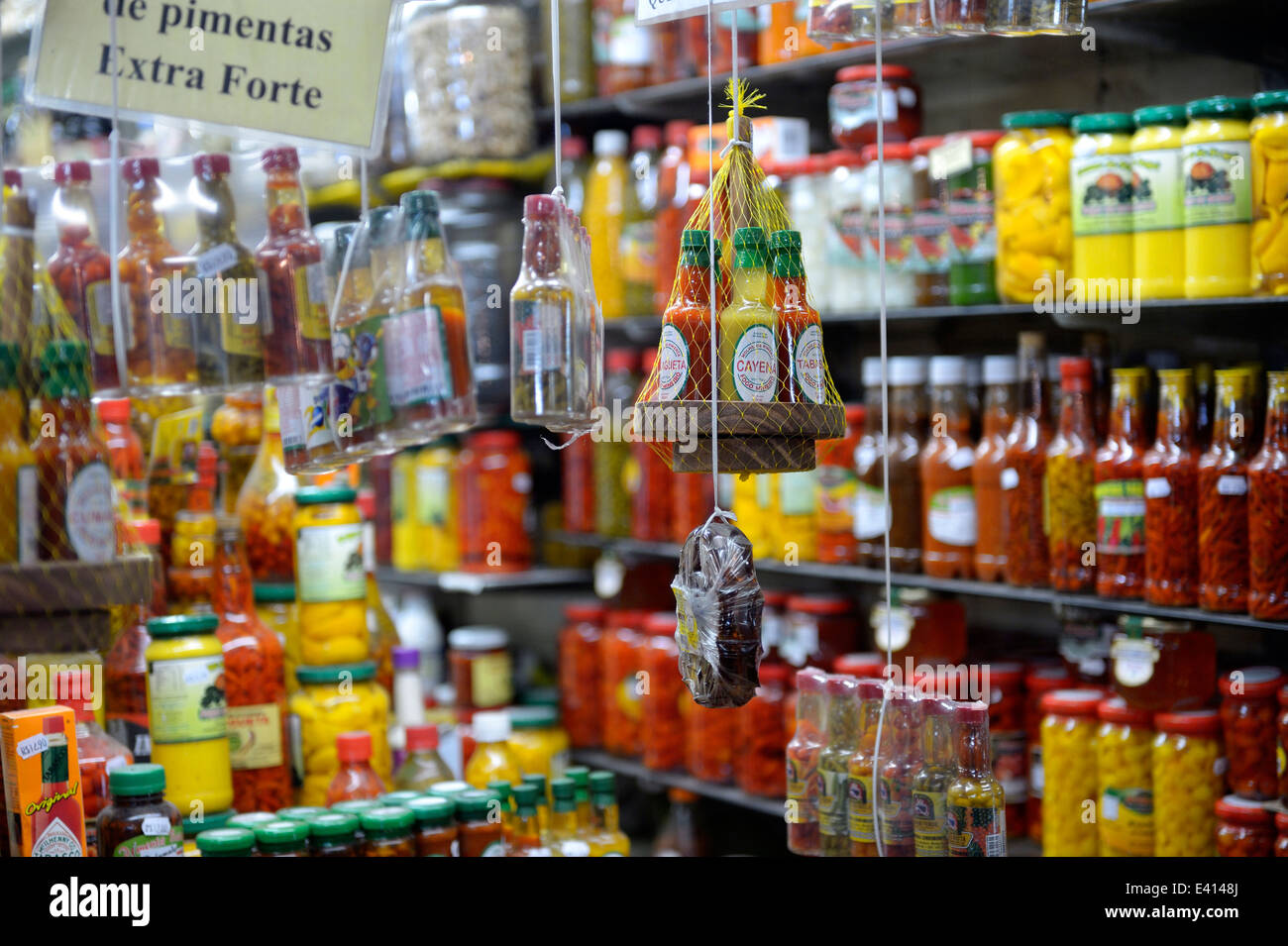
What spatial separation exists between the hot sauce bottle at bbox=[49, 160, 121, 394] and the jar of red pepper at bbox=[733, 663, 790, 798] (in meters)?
1.70

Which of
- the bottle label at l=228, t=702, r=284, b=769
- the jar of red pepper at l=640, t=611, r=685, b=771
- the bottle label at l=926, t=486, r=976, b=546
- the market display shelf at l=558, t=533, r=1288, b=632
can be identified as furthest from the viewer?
the jar of red pepper at l=640, t=611, r=685, b=771

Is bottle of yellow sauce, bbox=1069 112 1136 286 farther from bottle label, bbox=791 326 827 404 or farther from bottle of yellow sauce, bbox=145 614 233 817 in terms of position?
bottle of yellow sauce, bbox=145 614 233 817

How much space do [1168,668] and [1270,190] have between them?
77 cm

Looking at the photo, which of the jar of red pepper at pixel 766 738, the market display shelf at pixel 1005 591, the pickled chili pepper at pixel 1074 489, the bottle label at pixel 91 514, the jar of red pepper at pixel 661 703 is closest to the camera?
the bottle label at pixel 91 514

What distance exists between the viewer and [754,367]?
1.36 metres

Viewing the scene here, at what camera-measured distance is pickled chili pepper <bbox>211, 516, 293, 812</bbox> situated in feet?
6.33

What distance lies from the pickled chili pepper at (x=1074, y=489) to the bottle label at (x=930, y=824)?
1046 millimetres

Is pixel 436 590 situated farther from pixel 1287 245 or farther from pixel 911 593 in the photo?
pixel 1287 245

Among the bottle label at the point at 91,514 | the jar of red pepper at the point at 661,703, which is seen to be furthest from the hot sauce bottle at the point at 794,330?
the jar of red pepper at the point at 661,703

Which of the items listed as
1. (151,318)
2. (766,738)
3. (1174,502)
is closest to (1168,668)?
(1174,502)

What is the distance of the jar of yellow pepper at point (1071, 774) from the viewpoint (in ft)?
7.68

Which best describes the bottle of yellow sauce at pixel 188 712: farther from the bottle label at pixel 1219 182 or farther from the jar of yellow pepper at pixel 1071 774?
the bottle label at pixel 1219 182

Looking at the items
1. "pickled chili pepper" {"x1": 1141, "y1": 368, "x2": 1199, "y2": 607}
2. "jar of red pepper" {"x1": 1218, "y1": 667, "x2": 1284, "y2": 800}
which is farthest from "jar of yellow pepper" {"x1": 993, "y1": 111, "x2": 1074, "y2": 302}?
"jar of red pepper" {"x1": 1218, "y1": 667, "x2": 1284, "y2": 800}
